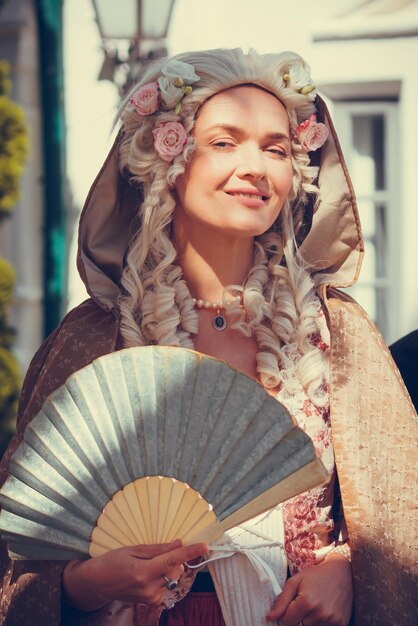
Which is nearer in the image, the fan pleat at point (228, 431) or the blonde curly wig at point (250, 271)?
the fan pleat at point (228, 431)

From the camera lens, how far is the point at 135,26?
19.4ft

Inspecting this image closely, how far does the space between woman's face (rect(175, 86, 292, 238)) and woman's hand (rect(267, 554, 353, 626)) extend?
0.78 metres

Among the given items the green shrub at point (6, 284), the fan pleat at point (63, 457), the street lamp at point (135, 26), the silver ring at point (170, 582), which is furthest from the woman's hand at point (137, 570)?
the green shrub at point (6, 284)

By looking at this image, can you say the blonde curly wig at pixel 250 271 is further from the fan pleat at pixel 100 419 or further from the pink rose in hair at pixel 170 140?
the fan pleat at pixel 100 419

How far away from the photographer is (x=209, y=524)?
253 centimetres

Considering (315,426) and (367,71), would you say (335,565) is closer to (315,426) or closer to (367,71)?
(315,426)

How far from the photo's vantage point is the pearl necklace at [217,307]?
2.97 metres

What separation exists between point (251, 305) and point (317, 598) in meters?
0.70

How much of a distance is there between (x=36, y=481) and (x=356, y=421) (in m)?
0.73

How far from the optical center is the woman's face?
9.40 feet

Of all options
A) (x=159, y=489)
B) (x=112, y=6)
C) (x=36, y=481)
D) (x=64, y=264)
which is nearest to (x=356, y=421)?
(x=159, y=489)

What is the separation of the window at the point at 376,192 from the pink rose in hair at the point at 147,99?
3.71m

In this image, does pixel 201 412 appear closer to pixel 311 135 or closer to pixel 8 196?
pixel 311 135

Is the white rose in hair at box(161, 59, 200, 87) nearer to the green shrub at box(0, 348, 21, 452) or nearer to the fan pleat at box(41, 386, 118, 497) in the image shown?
the fan pleat at box(41, 386, 118, 497)
